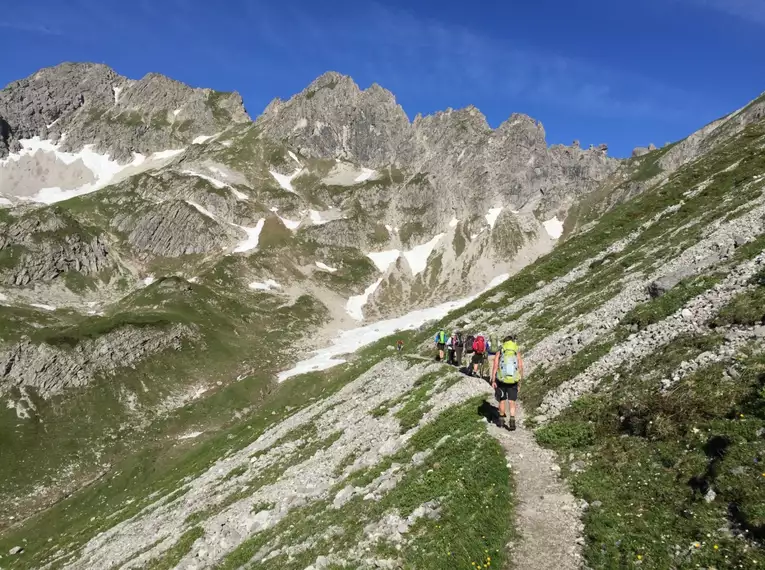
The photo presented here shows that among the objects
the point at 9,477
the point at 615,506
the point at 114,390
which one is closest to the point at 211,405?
the point at 114,390

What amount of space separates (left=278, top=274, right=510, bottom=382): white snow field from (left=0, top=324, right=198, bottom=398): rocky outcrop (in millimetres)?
40733

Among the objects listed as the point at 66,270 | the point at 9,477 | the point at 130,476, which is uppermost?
the point at 66,270

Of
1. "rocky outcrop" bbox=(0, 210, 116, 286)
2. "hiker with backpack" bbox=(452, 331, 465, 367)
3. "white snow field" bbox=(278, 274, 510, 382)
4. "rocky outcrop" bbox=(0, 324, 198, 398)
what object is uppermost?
"rocky outcrop" bbox=(0, 210, 116, 286)

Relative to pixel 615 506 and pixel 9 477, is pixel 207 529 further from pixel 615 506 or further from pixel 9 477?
pixel 9 477

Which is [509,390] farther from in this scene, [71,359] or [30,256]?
[30,256]

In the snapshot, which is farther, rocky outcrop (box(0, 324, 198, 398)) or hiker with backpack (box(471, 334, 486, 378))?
rocky outcrop (box(0, 324, 198, 398))

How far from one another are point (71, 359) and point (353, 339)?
85.1 meters

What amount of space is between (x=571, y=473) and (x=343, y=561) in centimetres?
797

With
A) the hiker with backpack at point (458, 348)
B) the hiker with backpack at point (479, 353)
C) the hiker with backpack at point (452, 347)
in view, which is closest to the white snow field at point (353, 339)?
the hiker with backpack at point (452, 347)

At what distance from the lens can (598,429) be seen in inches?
667

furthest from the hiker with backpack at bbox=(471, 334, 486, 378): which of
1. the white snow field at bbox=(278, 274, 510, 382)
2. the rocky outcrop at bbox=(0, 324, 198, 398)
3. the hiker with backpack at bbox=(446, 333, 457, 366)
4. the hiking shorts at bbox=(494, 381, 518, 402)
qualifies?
the rocky outcrop at bbox=(0, 324, 198, 398)

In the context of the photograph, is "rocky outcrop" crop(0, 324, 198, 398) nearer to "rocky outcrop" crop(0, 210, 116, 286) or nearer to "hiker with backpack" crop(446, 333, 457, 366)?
"rocky outcrop" crop(0, 210, 116, 286)

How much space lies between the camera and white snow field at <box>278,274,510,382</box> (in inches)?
4947

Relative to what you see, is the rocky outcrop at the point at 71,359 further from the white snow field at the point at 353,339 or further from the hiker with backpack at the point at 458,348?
the hiker with backpack at the point at 458,348
